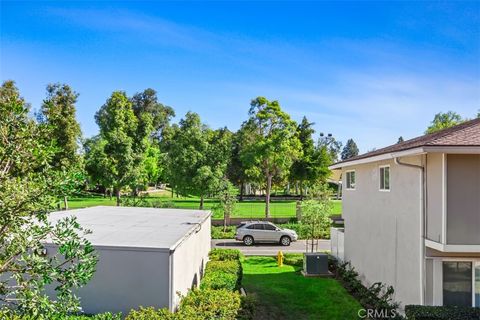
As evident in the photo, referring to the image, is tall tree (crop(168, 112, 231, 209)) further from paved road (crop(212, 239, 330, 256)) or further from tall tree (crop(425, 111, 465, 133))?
tall tree (crop(425, 111, 465, 133))

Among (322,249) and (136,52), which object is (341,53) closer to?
(136,52)

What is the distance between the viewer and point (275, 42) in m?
18.5

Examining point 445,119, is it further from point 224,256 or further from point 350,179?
point 224,256

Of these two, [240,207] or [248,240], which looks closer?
[248,240]

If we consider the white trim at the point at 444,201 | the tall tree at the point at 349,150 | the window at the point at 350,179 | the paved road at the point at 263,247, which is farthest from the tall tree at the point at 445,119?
the tall tree at the point at 349,150

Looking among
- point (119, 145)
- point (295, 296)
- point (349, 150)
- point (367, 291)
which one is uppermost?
point (349, 150)

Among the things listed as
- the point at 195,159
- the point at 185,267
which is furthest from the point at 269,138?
the point at 185,267

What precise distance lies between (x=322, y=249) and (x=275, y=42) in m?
15.1

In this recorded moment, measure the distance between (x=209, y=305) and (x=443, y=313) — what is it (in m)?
5.69

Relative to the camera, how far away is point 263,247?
27719 mm

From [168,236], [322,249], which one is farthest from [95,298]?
[322,249]

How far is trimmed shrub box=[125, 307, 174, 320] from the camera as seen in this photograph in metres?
7.95

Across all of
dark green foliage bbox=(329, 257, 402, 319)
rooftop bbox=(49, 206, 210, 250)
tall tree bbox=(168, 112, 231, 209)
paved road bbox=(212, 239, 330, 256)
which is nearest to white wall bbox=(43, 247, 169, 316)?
rooftop bbox=(49, 206, 210, 250)

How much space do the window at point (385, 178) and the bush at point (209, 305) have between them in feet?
22.7
